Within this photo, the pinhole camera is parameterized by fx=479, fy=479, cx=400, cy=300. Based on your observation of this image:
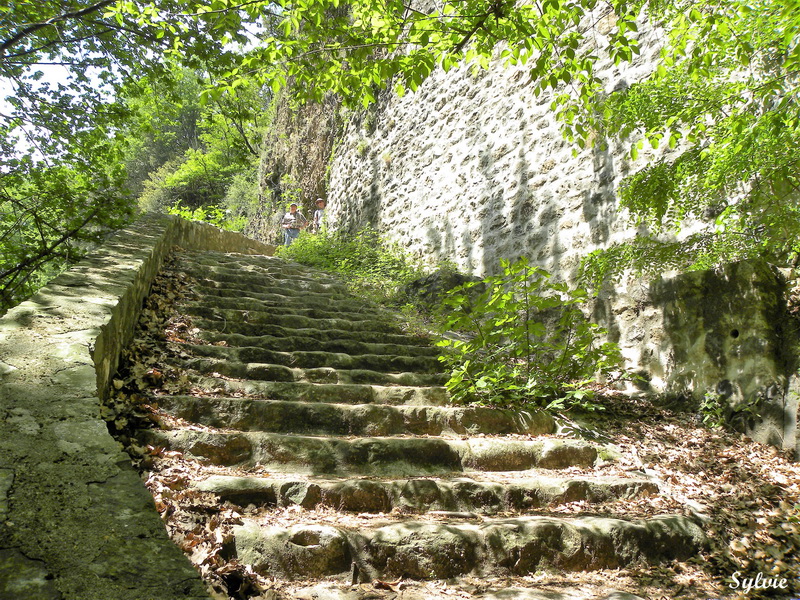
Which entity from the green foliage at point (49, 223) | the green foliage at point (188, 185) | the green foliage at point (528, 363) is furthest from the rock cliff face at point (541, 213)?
the green foliage at point (188, 185)

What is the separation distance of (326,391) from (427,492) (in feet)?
3.86

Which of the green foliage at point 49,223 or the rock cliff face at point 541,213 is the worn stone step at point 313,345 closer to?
the rock cliff face at point 541,213

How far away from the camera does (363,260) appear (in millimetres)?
8375

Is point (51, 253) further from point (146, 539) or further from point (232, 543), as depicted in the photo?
point (146, 539)

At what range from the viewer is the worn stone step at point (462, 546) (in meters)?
1.89

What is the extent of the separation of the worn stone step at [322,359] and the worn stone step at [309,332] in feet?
1.60

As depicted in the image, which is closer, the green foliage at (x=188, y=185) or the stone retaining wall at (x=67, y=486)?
the stone retaining wall at (x=67, y=486)

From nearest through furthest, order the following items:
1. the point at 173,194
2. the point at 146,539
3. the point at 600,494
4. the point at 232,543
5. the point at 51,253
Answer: the point at 146,539 → the point at 232,543 → the point at 600,494 → the point at 51,253 → the point at 173,194

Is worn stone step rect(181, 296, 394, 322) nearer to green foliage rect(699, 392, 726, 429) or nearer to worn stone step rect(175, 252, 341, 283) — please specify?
worn stone step rect(175, 252, 341, 283)

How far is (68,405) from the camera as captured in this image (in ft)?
5.53

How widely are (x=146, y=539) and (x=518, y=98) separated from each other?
639 cm

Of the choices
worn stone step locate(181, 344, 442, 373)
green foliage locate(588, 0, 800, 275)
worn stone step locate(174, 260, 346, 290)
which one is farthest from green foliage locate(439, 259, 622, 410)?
worn stone step locate(174, 260, 346, 290)

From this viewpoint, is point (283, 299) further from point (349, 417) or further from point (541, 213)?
point (541, 213)

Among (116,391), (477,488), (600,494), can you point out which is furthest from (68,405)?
(600,494)
